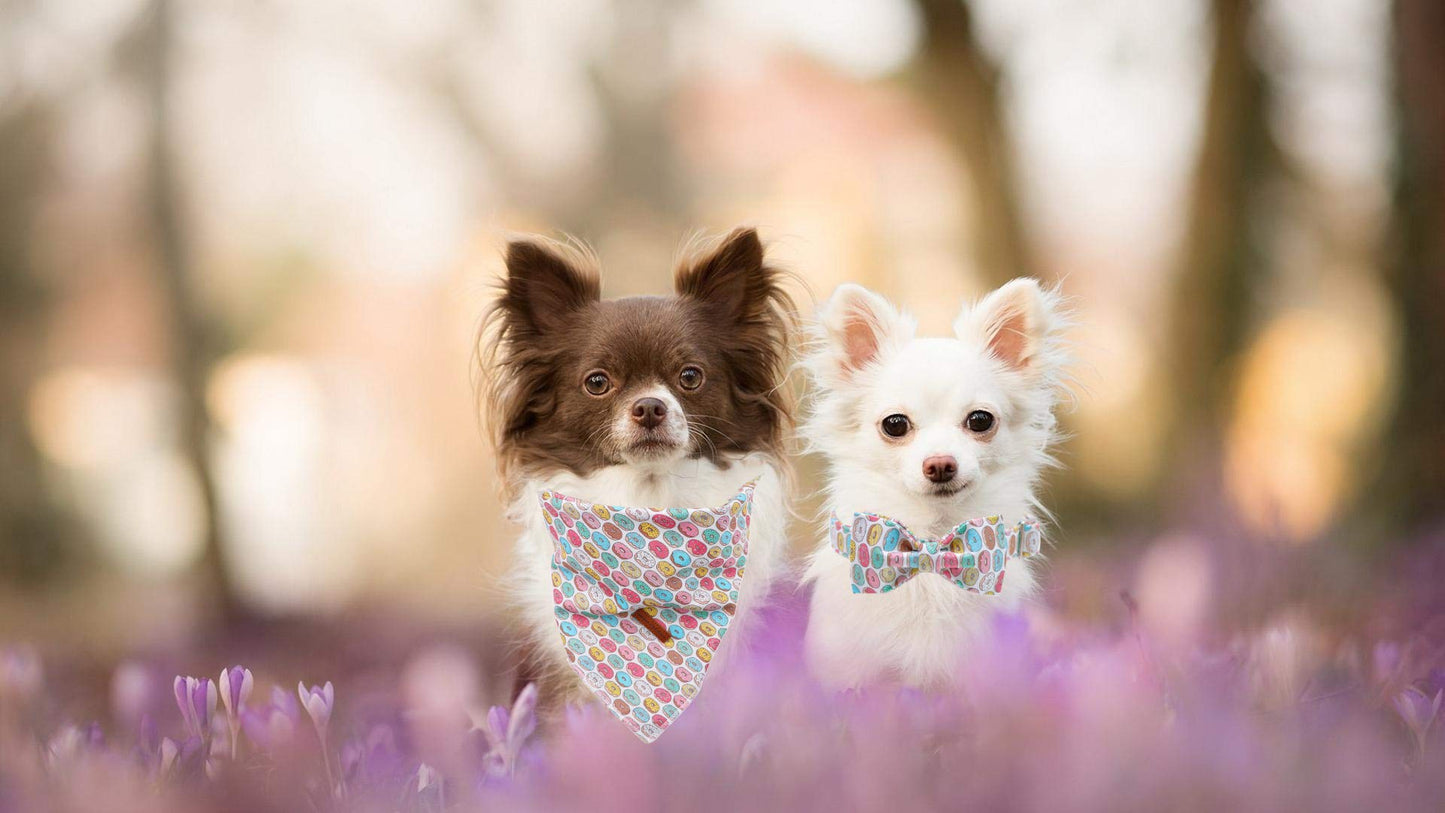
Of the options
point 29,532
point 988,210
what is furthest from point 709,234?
point 29,532

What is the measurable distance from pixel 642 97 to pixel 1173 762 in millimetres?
8908

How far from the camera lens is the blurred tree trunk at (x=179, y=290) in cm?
649

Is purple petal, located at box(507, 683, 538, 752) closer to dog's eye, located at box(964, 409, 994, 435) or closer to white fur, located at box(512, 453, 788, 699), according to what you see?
white fur, located at box(512, 453, 788, 699)

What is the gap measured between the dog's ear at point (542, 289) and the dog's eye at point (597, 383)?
0.77 feet

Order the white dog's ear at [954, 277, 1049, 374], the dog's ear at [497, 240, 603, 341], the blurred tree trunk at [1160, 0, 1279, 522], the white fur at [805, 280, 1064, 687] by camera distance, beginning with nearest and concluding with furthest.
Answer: the white fur at [805, 280, 1064, 687]
the white dog's ear at [954, 277, 1049, 374]
the dog's ear at [497, 240, 603, 341]
the blurred tree trunk at [1160, 0, 1279, 522]

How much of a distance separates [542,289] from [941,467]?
1.31 metres

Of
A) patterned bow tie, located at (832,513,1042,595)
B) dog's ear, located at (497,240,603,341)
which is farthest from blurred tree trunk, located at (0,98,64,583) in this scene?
patterned bow tie, located at (832,513,1042,595)

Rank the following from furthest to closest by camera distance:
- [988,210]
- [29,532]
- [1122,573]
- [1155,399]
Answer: [29,532] < [1155,399] < [988,210] < [1122,573]

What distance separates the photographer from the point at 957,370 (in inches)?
112

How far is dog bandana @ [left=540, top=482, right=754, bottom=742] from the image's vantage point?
3.00 m

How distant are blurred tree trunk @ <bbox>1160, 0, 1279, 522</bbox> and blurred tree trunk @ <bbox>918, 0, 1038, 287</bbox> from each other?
1.34 metres

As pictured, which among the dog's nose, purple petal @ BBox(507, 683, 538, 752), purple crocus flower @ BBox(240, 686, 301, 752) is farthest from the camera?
the dog's nose

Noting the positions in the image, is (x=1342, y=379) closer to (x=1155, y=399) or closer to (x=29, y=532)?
Result: (x=1155, y=399)

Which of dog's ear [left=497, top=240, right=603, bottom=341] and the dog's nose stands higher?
dog's ear [left=497, top=240, right=603, bottom=341]
